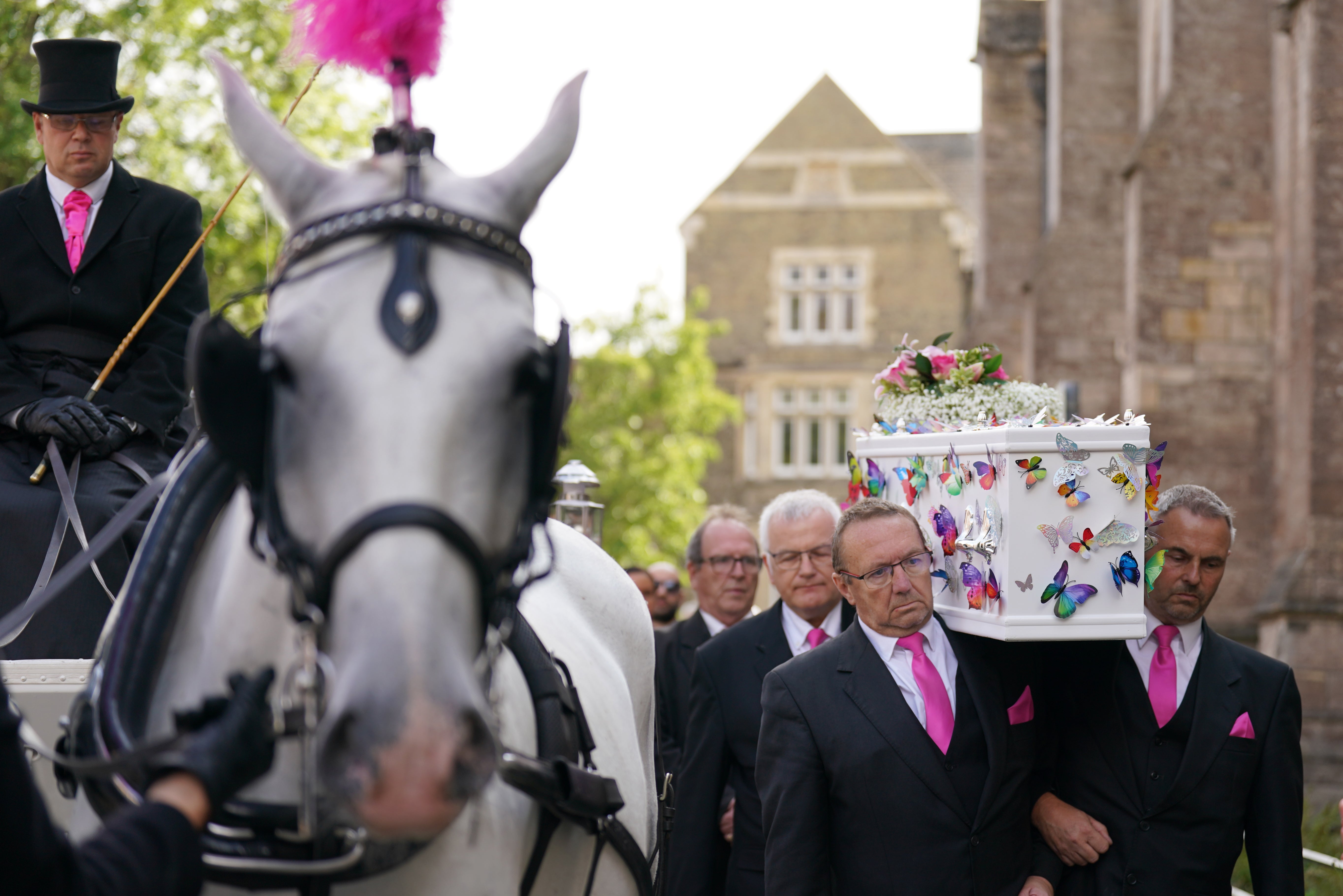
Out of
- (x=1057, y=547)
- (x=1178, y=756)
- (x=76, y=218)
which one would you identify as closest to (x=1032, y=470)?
(x=1057, y=547)

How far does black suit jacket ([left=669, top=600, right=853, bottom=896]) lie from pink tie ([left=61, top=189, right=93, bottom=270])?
2.87m

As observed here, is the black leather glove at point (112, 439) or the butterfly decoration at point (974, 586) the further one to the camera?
the butterfly decoration at point (974, 586)

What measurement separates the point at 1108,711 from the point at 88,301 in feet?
10.9

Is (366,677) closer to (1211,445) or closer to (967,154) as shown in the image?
(1211,445)

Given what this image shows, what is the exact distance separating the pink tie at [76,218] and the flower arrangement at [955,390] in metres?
2.73

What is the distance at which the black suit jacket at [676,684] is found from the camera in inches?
264

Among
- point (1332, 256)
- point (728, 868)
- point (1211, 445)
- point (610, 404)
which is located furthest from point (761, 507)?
point (728, 868)

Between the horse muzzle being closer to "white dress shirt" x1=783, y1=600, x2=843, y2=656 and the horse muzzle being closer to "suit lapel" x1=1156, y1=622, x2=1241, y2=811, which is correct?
"suit lapel" x1=1156, y1=622, x2=1241, y2=811

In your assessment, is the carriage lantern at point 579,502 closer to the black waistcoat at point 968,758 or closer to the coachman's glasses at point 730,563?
the coachman's glasses at point 730,563

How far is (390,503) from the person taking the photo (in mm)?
2033

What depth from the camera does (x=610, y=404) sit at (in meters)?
32.5

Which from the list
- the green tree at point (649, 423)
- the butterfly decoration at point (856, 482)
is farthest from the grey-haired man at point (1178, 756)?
the green tree at point (649, 423)

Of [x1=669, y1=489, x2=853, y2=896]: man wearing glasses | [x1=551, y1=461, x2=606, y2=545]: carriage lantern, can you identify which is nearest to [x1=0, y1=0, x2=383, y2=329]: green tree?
[x1=551, y1=461, x2=606, y2=545]: carriage lantern

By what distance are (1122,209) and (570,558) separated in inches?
680
